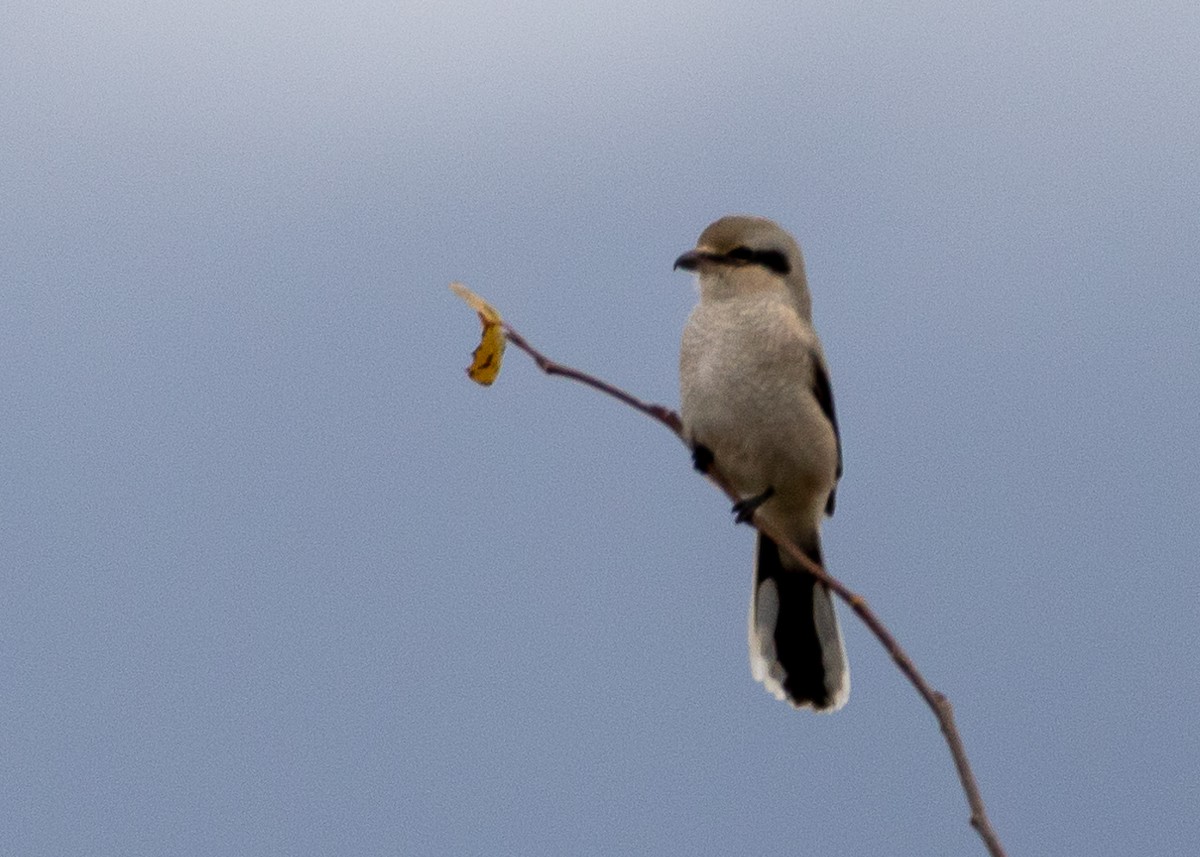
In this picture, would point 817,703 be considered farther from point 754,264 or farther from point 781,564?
point 754,264

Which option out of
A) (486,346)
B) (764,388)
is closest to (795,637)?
(764,388)

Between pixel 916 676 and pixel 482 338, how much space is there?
0.90 m

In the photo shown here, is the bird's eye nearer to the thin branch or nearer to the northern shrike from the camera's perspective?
the northern shrike

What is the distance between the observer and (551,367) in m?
2.21

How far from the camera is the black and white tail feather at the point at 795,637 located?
421cm

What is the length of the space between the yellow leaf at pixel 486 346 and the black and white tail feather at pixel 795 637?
81.3 inches

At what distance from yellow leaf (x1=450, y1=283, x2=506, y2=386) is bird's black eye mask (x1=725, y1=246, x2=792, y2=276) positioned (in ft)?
5.42

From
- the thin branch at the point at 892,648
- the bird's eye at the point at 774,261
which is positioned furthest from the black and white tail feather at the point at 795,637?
the thin branch at the point at 892,648

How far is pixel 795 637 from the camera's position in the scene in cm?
439

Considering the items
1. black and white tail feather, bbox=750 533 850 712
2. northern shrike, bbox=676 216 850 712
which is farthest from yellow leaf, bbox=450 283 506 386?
black and white tail feather, bbox=750 533 850 712

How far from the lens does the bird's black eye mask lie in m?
3.93

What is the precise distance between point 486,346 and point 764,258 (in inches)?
69.0

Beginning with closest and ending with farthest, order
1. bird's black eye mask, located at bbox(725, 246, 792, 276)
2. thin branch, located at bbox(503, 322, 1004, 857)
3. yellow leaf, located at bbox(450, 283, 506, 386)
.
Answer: thin branch, located at bbox(503, 322, 1004, 857), yellow leaf, located at bbox(450, 283, 506, 386), bird's black eye mask, located at bbox(725, 246, 792, 276)

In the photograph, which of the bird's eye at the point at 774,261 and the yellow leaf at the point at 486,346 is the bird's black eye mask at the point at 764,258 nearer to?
the bird's eye at the point at 774,261
